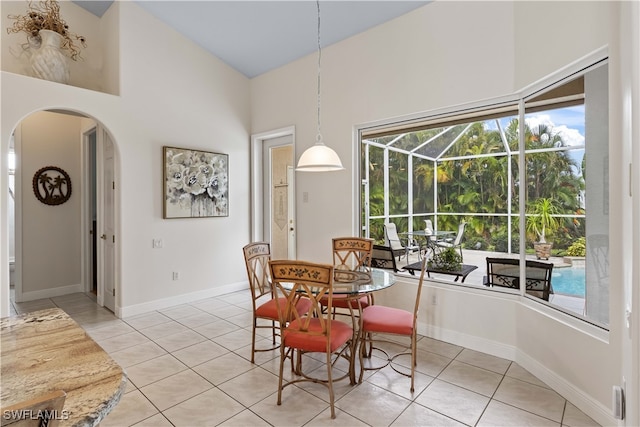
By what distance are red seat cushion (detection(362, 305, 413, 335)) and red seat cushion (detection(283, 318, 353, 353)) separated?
0.75 ft

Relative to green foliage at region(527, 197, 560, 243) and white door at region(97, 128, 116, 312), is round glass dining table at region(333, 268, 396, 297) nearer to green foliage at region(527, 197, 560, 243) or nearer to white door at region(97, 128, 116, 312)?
green foliage at region(527, 197, 560, 243)

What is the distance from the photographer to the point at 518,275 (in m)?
3.03

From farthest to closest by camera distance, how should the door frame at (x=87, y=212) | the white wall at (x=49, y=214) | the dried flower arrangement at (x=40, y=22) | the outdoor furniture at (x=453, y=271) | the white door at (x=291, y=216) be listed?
1. the door frame at (x=87, y=212)
2. the white door at (x=291, y=216)
3. the white wall at (x=49, y=214)
4. the dried flower arrangement at (x=40, y=22)
5. the outdoor furniture at (x=453, y=271)

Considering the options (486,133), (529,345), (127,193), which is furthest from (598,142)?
(127,193)

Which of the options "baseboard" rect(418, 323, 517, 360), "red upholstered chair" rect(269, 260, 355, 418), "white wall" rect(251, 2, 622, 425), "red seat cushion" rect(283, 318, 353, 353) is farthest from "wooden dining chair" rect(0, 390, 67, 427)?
"baseboard" rect(418, 323, 517, 360)

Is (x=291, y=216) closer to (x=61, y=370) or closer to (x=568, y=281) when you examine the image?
(x=568, y=281)

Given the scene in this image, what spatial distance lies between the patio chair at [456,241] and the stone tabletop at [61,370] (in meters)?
3.25

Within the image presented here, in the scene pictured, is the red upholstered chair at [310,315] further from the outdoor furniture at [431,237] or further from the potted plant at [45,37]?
the potted plant at [45,37]

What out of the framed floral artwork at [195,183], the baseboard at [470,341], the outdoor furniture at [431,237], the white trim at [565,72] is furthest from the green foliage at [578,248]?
the framed floral artwork at [195,183]

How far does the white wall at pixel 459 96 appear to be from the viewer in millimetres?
2256

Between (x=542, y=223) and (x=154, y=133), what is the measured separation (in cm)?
450

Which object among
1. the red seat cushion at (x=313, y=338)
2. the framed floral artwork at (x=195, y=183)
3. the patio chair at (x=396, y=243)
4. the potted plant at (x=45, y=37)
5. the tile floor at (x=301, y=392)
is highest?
the potted plant at (x=45, y=37)

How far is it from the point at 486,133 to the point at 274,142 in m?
3.16

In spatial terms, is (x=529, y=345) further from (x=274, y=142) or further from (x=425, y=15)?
(x=274, y=142)
